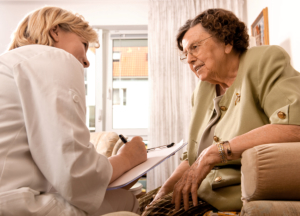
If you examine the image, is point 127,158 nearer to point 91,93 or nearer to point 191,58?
point 191,58

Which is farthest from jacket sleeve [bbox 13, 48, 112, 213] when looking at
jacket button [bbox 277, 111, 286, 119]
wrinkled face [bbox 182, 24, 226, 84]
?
wrinkled face [bbox 182, 24, 226, 84]

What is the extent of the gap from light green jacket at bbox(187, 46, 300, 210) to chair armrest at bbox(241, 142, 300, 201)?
0.90ft

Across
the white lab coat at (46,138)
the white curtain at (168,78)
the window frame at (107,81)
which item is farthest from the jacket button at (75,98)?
the window frame at (107,81)

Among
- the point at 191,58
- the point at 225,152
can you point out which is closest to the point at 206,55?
the point at 191,58

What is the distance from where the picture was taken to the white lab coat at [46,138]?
0.67m

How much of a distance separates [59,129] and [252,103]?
2.58 feet

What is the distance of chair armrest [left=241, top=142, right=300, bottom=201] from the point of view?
0.70 meters

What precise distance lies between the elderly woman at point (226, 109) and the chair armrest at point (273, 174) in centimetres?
23

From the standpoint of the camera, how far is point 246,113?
1.12m

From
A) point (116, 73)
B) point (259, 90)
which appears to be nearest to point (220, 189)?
point (259, 90)

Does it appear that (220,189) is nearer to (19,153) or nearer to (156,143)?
(19,153)

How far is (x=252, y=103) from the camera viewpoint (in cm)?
112

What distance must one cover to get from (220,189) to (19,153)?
78cm

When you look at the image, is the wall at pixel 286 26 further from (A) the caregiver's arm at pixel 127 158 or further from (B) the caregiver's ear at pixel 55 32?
(B) the caregiver's ear at pixel 55 32
